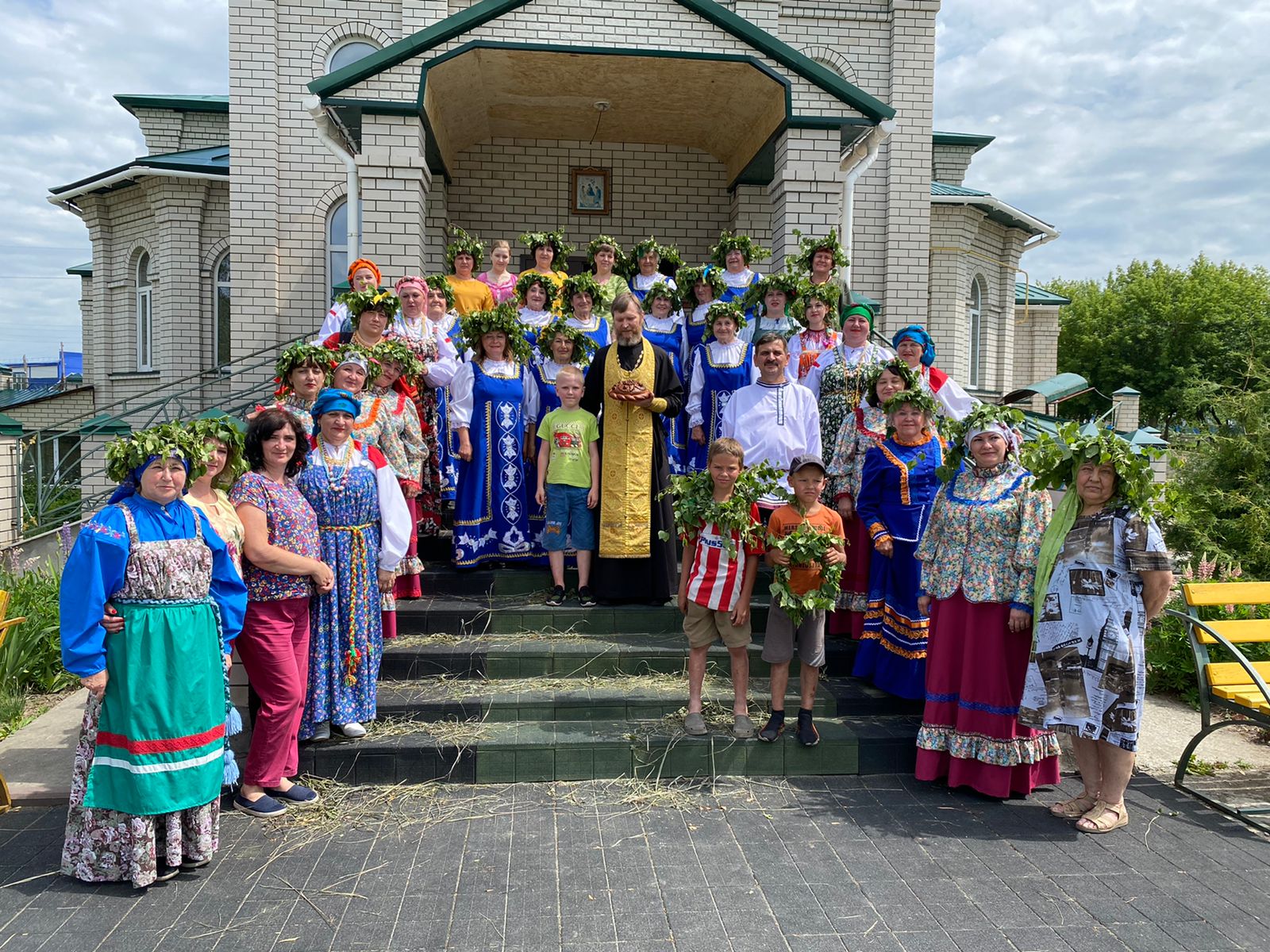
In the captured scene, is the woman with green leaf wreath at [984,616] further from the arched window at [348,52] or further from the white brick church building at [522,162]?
the arched window at [348,52]

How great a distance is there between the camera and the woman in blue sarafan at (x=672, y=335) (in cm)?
721

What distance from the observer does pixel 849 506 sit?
5578 millimetres

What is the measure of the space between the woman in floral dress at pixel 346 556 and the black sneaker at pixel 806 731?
242cm

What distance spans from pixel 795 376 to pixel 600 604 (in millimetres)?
2334

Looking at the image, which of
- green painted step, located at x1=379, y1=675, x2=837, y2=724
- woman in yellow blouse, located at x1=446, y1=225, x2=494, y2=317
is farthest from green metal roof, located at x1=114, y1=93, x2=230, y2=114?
green painted step, located at x1=379, y1=675, x2=837, y2=724

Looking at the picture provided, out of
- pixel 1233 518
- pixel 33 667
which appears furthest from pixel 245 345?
pixel 1233 518

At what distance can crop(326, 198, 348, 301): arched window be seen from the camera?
44.0ft

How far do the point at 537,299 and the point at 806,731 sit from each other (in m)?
4.31

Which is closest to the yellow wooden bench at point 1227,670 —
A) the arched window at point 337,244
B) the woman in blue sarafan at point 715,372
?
the woman in blue sarafan at point 715,372

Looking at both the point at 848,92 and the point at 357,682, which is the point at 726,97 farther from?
the point at 357,682

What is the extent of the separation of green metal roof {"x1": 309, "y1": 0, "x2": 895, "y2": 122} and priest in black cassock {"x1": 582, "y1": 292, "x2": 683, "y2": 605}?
4.41 m

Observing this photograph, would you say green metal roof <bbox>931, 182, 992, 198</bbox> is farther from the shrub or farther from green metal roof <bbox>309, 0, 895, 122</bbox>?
the shrub

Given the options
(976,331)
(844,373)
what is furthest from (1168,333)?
(844,373)

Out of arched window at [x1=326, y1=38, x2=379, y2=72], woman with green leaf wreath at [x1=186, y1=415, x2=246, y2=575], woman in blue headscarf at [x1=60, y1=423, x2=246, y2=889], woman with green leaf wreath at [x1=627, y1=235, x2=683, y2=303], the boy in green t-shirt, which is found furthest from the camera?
arched window at [x1=326, y1=38, x2=379, y2=72]
